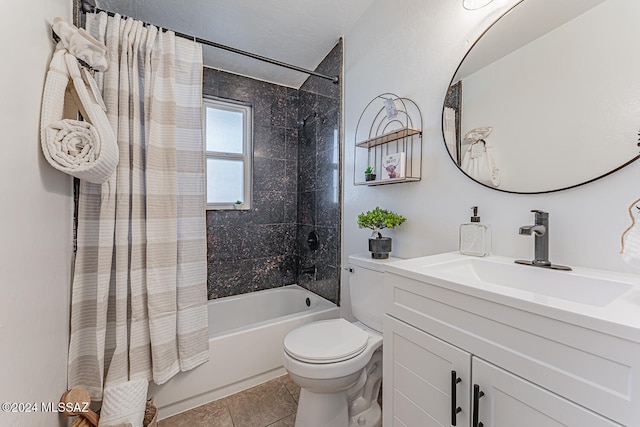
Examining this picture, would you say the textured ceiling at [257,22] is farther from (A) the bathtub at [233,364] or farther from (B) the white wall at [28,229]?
(A) the bathtub at [233,364]

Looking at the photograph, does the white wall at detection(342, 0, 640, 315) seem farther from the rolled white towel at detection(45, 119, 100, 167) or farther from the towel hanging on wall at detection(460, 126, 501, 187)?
the rolled white towel at detection(45, 119, 100, 167)

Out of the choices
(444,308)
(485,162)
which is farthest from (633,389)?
Answer: (485,162)

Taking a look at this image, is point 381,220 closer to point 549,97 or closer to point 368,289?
point 368,289

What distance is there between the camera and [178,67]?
1447mm

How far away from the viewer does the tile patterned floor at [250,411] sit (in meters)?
1.42

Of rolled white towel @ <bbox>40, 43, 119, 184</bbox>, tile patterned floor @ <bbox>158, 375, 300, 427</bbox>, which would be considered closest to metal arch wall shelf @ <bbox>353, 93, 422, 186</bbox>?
rolled white towel @ <bbox>40, 43, 119, 184</bbox>

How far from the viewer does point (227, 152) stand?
8.09 ft

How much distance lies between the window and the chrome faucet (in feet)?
7.15

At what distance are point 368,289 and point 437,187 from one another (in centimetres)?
68

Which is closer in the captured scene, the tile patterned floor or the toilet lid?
the toilet lid

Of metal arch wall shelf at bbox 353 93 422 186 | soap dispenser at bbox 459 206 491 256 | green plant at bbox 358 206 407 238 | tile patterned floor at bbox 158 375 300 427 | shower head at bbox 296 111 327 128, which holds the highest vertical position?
shower head at bbox 296 111 327 128

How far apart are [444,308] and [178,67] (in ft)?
5.72

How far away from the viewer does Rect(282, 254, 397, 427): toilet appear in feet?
3.80

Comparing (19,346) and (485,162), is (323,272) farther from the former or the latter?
(19,346)
